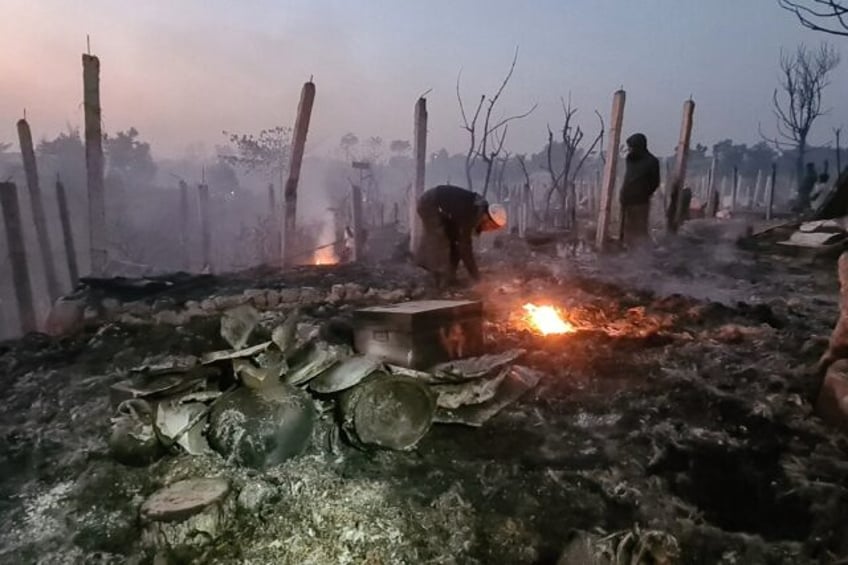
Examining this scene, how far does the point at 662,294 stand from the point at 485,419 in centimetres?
497

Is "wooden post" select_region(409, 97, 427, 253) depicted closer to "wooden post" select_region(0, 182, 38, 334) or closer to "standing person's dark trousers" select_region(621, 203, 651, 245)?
"standing person's dark trousers" select_region(621, 203, 651, 245)

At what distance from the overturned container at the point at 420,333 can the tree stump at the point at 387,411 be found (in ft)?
2.35

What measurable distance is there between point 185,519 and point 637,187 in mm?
11216

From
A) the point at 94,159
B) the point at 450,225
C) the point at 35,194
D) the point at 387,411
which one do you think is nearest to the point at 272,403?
the point at 387,411

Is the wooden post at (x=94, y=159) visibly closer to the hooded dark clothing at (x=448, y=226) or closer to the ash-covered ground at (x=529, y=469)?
the ash-covered ground at (x=529, y=469)

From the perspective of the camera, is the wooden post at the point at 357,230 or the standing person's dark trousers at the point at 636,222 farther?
the wooden post at the point at 357,230

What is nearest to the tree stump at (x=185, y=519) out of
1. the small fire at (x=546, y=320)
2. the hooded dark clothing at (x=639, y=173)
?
the small fire at (x=546, y=320)

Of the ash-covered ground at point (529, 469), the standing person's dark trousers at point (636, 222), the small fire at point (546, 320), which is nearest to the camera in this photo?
the ash-covered ground at point (529, 469)

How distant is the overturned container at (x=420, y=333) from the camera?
14.6ft

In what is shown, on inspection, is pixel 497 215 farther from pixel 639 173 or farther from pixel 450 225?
pixel 639 173

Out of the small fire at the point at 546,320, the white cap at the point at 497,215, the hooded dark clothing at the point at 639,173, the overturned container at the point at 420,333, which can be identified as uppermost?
the hooded dark clothing at the point at 639,173

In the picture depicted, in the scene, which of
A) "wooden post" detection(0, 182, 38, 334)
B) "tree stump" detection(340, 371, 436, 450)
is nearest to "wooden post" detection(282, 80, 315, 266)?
"wooden post" detection(0, 182, 38, 334)

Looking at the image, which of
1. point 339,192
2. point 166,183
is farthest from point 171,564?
point 166,183

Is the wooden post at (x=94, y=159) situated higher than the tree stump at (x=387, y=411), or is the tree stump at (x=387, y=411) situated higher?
the wooden post at (x=94, y=159)
